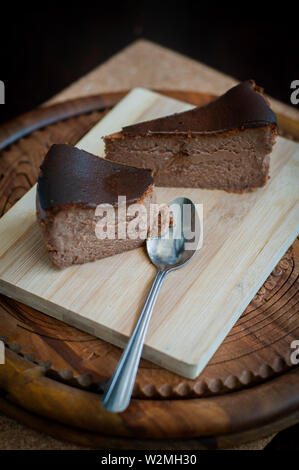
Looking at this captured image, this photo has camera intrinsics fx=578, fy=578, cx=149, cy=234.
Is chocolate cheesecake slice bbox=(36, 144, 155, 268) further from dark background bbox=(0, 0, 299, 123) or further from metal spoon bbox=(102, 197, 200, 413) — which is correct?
dark background bbox=(0, 0, 299, 123)

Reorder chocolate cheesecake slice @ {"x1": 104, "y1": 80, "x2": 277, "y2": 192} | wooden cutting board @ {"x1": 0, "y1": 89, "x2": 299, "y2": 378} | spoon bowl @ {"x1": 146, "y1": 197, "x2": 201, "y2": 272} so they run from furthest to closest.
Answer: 1. chocolate cheesecake slice @ {"x1": 104, "y1": 80, "x2": 277, "y2": 192}
2. spoon bowl @ {"x1": 146, "y1": 197, "x2": 201, "y2": 272}
3. wooden cutting board @ {"x1": 0, "y1": 89, "x2": 299, "y2": 378}

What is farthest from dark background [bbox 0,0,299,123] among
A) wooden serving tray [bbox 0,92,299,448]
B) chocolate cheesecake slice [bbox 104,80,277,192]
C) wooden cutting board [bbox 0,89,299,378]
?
wooden serving tray [bbox 0,92,299,448]

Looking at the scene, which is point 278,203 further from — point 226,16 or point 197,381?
point 226,16

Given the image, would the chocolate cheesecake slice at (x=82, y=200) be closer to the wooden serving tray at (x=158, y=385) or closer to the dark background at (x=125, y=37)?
the wooden serving tray at (x=158, y=385)

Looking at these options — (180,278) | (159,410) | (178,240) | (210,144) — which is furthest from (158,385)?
(210,144)

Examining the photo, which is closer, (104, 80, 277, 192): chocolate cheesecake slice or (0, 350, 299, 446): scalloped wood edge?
(0, 350, 299, 446): scalloped wood edge

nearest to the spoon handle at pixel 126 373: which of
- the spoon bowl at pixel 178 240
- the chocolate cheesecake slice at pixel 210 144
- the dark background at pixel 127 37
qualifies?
the spoon bowl at pixel 178 240

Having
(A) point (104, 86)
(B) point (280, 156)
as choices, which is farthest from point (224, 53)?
(B) point (280, 156)
